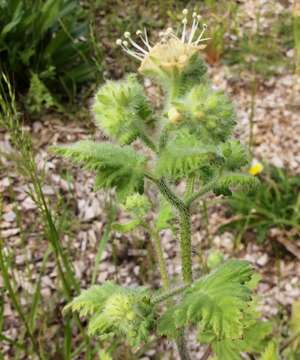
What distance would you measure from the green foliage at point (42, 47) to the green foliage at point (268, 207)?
Answer: 3.81 ft

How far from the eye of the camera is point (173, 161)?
1.32 m

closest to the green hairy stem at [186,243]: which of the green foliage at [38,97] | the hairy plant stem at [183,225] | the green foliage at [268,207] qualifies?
the hairy plant stem at [183,225]

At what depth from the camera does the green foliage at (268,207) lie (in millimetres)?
3211

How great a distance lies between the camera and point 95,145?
142 cm

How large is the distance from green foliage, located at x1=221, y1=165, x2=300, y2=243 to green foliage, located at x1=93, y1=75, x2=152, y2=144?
179 cm

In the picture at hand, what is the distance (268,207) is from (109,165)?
1.98 metres

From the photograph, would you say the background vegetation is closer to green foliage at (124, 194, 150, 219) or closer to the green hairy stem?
green foliage at (124, 194, 150, 219)

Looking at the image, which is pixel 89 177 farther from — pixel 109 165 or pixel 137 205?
pixel 109 165

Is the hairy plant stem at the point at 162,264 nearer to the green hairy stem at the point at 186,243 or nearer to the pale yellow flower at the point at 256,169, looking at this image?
the green hairy stem at the point at 186,243

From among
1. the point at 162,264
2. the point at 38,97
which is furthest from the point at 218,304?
the point at 38,97

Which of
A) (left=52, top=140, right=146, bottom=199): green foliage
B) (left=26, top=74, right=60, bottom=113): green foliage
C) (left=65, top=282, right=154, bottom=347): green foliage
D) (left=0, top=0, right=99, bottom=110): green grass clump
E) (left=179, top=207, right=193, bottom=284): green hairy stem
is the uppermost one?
(left=0, top=0, right=99, bottom=110): green grass clump

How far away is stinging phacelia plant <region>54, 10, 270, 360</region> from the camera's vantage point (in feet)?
4.43

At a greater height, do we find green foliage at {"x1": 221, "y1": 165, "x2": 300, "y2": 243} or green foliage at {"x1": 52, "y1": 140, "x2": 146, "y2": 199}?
green foliage at {"x1": 52, "y1": 140, "x2": 146, "y2": 199}

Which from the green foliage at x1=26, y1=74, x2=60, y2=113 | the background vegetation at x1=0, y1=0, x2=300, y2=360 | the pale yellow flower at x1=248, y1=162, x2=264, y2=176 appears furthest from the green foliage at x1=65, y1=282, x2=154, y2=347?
the green foliage at x1=26, y1=74, x2=60, y2=113
